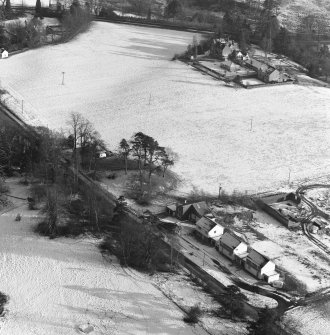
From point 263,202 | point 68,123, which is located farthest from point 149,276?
point 68,123

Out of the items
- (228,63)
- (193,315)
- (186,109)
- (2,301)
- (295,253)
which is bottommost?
(2,301)

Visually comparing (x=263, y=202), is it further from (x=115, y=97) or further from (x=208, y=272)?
(x=115, y=97)

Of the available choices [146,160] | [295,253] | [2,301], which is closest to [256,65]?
[146,160]

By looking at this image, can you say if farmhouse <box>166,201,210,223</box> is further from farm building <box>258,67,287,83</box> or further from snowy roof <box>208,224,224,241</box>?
farm building <box>258,67,287,83</box>

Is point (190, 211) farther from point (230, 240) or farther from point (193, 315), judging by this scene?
point (193, 315)

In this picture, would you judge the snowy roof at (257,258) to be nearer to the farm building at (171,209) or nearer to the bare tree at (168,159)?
the farm building at (171,209)

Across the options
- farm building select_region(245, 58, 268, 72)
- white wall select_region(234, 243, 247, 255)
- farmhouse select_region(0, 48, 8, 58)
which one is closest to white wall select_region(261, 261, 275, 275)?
white wall select_region(234, 243, 247, 255)
